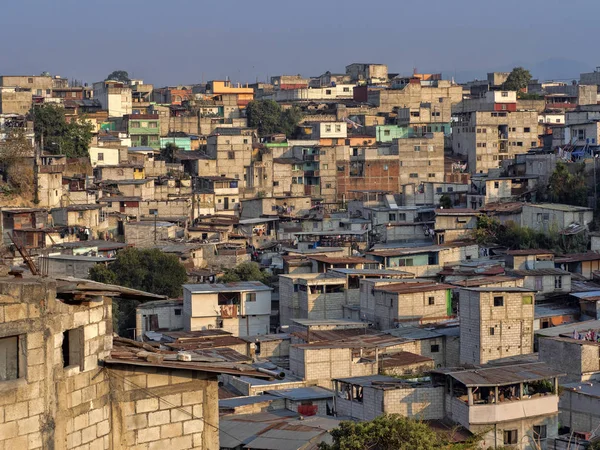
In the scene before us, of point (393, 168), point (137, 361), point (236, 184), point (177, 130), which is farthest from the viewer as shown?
point (177, 130)

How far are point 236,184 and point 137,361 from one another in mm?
39982

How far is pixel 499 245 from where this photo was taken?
3544 centimetres

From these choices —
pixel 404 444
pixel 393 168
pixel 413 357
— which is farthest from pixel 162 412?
pixel 393 168

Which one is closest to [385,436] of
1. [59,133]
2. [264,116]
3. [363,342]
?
[363,342]

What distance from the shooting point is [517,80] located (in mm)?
66812

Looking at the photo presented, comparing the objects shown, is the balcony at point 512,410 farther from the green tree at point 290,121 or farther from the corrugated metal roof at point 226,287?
the green tree at point 290,121

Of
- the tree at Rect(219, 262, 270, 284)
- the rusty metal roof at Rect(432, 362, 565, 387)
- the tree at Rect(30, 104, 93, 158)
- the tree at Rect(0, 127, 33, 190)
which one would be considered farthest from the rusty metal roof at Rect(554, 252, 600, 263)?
the tree at Rect(30, 104, 93, 158)

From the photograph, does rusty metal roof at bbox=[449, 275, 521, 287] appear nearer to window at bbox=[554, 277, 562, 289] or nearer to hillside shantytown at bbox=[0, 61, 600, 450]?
hillside shantytown at bbox=[0, 61, 600, 450]

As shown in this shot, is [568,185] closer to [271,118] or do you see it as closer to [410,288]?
[410,288]

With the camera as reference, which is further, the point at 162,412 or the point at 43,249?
the point at 43,249

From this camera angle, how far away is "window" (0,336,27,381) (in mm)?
5977

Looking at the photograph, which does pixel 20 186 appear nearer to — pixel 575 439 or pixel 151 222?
pixel 151 222

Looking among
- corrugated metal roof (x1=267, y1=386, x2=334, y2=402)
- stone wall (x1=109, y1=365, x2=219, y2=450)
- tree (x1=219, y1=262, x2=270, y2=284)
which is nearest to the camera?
stone wall (x1=109, y1=365, x2=219, y2=450)

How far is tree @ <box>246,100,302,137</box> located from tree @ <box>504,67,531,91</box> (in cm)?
1336
